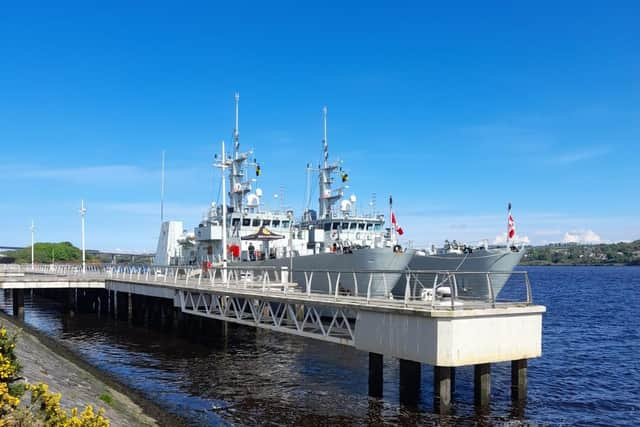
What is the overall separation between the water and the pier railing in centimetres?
302

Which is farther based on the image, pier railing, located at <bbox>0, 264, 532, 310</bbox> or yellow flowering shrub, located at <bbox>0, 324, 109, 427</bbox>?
pier railing, located at <bbox>0, 264, 532, 310</bbox>

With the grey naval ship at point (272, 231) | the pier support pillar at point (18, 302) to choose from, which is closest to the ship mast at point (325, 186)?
the grey naval ship at point (272, 231)

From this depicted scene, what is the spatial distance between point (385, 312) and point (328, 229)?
93.2ft

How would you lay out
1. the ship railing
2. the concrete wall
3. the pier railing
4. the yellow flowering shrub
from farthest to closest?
1. the pier railing
2. the ship railing
3. the concrete wall
4. the yellow flowering shrub

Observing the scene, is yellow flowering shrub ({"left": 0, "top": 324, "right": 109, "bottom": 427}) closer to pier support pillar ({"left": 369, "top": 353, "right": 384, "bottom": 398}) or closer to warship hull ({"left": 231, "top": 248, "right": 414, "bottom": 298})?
pier support pillar ({"left": 369, "top": 353, "right": 384, "bottom": 398})

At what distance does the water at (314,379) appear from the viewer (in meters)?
16.7

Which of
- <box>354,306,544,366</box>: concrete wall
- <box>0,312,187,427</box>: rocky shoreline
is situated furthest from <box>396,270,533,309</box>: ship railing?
<box>0,312,187,427</box>: rocky shoreline

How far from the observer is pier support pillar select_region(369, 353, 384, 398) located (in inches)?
699

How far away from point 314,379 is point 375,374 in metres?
3.95

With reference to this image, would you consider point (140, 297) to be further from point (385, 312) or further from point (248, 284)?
point (385, 312)

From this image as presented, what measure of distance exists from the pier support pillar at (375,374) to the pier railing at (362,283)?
1.74 m

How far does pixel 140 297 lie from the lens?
38.8 metres

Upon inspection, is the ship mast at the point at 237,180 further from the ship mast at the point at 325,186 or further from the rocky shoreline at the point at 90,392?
the rocky shoreline at the point at 90,392

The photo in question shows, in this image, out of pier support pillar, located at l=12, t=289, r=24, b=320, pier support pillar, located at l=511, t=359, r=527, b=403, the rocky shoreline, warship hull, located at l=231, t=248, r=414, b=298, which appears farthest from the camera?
pier support pillar, located at l=12, t=289, r=24, b=320
